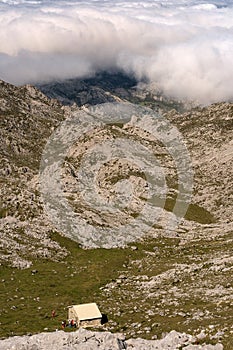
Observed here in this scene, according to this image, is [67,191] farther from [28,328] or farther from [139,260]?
[28,328]

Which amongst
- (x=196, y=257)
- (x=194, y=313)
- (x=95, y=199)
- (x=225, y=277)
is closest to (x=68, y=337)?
(x=194, y=313)

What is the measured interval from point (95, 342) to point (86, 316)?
16129 mm

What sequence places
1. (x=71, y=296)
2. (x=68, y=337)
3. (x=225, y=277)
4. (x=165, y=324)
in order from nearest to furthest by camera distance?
(x=68, y=337) → (x=165, y=324) → (x=225, y=277) → (x=71, y=296)

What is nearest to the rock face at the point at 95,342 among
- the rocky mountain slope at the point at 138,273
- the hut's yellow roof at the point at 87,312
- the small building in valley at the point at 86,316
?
the rocky mountain slope at the point at 138,273

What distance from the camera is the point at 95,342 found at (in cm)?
5038

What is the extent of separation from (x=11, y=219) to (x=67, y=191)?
54.5 m

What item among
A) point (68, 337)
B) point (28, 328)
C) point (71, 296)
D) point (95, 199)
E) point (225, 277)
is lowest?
point (95, 199)

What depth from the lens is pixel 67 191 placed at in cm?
19138

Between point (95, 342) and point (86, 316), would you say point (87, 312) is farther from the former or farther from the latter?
point (95, 342)

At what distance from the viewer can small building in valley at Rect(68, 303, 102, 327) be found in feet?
215

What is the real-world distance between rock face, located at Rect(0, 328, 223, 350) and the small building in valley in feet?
39.9

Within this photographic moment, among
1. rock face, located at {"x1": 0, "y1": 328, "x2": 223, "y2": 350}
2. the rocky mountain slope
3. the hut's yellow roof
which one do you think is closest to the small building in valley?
the hut's yellow roof

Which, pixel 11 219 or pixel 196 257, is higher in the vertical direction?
pixel 196 257

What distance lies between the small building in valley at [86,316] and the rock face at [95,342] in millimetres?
12164
